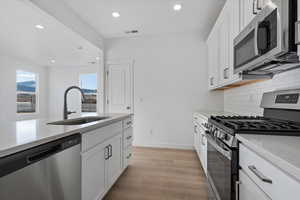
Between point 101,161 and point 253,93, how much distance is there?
2098mm

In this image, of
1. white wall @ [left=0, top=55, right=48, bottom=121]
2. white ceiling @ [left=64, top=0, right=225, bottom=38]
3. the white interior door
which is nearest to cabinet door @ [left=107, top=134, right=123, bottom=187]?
the white interior door

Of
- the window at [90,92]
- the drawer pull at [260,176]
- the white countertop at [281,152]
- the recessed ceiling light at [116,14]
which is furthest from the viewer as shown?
the window at [90,92]

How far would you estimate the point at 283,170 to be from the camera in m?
0.57

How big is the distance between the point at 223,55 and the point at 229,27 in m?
0.39

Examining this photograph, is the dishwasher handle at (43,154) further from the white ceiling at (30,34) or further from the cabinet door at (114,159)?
the white ceiling at (30,34)

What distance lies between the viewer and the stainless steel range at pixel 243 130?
98 cm

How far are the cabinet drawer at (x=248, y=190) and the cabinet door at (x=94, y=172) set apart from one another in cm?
119

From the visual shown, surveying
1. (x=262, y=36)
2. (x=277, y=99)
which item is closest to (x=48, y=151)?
(x=262, y=36)

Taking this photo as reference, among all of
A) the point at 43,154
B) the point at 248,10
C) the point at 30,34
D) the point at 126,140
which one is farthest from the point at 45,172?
the point at 30,34

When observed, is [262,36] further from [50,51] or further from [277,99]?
[50,51]

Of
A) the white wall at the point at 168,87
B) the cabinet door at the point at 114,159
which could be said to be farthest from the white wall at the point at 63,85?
the cabinet door at the point at 114,159

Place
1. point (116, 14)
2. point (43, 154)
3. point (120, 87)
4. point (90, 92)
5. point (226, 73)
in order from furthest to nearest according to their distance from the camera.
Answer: point (90, 92) < point (120, 87) < point (116, 14) < point (226, 73) < point (43, 154)

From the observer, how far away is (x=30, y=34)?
332cm

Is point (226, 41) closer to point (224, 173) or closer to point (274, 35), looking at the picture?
point (274, 35)
